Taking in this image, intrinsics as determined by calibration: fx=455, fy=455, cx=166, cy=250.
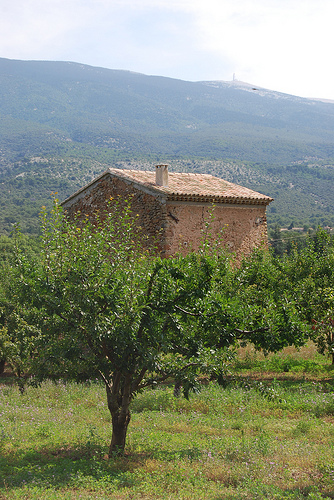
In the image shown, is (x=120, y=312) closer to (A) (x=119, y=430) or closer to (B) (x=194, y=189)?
(A) (x=119, y=430)

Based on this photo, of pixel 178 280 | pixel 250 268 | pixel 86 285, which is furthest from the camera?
pixel 250 268

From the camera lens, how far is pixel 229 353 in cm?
757

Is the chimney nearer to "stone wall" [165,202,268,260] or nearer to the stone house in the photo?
the stone house

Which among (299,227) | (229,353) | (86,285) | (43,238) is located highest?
(43,238)

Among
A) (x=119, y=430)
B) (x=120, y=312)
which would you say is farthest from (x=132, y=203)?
(x=120, y=312)

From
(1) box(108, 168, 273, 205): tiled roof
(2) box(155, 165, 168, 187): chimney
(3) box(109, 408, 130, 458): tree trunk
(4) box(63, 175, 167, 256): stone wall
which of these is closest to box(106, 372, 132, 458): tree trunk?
(3) box(109, 408, 130, 458): tree trunk

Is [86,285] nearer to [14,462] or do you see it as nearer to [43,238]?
[43,238]

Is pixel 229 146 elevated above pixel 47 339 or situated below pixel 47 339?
above

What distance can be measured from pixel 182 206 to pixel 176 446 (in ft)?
31.3

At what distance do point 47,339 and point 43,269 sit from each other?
1.23 metres

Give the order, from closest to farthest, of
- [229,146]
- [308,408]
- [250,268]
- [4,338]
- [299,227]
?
[308,408], [250,268], [4,338], [299,227], [229,146]

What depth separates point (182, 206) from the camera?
16.5m

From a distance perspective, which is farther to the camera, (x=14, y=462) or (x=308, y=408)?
(x=308, y=408)

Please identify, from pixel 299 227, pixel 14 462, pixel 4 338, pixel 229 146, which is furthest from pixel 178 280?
pixel 229 146
